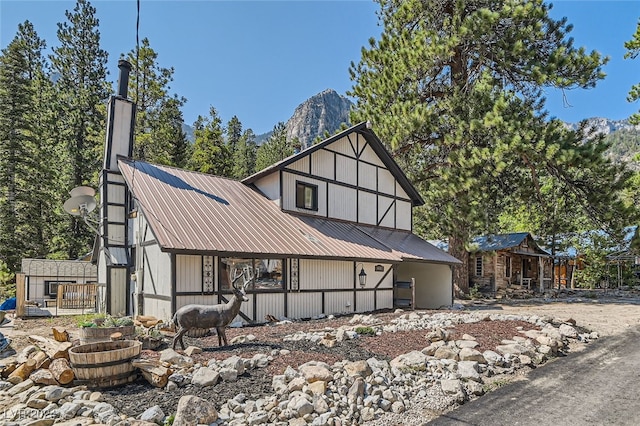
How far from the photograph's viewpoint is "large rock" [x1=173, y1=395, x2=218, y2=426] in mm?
4752

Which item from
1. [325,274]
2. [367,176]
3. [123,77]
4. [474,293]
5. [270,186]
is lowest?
[474,293]

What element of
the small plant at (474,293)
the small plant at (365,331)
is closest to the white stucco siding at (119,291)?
the small plant at (365,331)

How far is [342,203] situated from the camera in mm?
18047

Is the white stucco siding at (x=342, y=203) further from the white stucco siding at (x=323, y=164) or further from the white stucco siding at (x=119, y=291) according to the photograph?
the white stucco siding at (x=119, y=291)

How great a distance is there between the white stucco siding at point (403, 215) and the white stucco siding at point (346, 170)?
361cm

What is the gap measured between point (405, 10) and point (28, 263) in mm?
24335

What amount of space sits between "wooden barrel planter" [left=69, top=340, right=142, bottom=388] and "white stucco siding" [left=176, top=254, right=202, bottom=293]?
437cm

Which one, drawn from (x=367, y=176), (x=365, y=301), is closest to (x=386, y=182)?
(x=367, y=176)

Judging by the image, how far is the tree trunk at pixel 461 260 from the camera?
21.7 metres

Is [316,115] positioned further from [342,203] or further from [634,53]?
[342,203]

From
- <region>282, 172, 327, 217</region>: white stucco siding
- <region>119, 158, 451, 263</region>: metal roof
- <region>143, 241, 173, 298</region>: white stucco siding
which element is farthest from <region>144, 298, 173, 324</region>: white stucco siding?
<region>282, 172, 327, 217</region>: white stucco siding

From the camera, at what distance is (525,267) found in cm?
3011

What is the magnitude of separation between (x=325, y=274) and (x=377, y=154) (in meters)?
8.17

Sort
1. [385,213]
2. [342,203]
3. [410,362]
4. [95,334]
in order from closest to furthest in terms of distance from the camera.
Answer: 1. [410,362]
2. [95,334]
3. [342,203]
4. [385,213]
